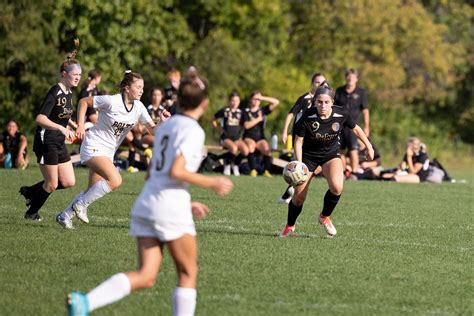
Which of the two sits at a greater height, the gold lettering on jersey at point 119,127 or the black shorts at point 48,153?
the gold lettering on jersey at point 119,127

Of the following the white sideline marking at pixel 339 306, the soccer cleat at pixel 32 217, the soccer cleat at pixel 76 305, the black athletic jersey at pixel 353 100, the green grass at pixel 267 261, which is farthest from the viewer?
the black athletic jersey at pixel 353 100

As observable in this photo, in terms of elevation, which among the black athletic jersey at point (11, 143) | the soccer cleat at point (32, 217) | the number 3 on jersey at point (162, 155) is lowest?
the black athletic jersey at point (11, 143)

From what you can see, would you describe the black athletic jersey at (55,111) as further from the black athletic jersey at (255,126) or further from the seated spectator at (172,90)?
the black athletic jersey at (255,126)

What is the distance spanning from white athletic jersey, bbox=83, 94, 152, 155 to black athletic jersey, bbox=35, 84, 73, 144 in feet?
1.19

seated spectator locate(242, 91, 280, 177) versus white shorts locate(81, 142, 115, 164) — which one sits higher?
white shorts locate(81, 142, 115, 164)

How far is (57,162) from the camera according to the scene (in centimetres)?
1143

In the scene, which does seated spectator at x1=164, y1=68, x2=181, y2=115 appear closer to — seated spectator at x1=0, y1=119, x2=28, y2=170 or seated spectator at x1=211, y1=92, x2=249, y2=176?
seated spectator at x1=211, y1=92, x2=249, y2=176

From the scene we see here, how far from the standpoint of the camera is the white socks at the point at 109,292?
6062 mm

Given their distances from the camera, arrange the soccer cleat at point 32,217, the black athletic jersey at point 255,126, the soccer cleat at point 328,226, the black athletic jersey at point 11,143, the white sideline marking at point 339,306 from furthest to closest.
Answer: the black athletic jersey at point 255,126
the black athletic jersey at point 11,143
the soccer cleat at point 32,217
the soccer cleat at point 328,226
the white sideline marking at point 339,306

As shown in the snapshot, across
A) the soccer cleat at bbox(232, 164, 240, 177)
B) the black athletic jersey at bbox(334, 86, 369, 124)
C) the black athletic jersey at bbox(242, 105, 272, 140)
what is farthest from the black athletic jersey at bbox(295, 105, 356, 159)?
the black athletic jersey at bbox(242, 105, 272, 140)

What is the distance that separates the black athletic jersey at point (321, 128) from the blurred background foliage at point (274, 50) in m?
20.1

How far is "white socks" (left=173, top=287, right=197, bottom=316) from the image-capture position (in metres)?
6.27

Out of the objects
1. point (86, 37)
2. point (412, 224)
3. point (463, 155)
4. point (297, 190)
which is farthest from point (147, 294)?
point (463, 155)

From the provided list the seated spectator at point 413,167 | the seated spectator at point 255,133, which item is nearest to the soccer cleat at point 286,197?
the seated spectator at point 255,133
